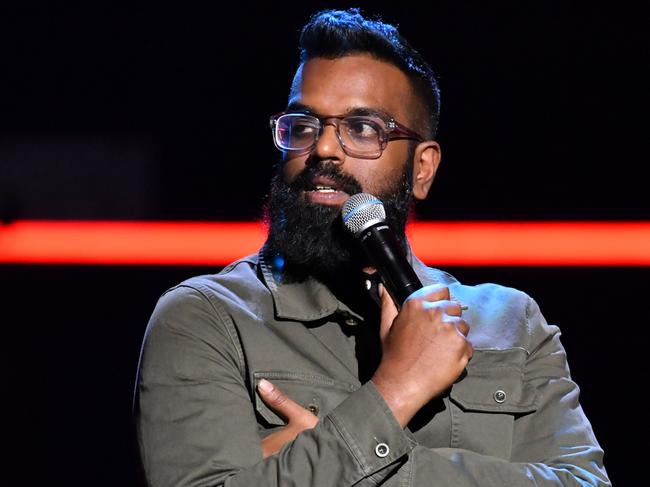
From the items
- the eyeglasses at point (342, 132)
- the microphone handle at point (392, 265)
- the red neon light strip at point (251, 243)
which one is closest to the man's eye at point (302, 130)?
the eyeglasses at point (342, 132)

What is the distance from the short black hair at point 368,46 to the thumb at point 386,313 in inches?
24.3

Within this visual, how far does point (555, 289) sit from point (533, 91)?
0.62m

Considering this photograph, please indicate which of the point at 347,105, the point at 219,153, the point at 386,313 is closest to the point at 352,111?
the point at 347,105

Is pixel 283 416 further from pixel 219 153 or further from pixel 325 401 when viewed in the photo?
pixel 219 153

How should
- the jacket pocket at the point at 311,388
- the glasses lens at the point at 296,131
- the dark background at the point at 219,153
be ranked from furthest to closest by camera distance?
the dark background at the point at 219,153 → the glasses lens at the point at 296,131 → the jacket pocket at the point at 311,388

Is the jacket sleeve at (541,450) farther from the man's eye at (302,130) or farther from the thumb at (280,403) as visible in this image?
the man's eye at (302,130)

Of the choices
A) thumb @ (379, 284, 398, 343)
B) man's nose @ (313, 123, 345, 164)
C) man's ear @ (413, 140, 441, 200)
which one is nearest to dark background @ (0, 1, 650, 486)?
man's ear @ (413, 140, 441, 200)

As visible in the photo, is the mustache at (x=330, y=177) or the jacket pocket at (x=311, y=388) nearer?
the jacket pocket at (x=311, y=388)

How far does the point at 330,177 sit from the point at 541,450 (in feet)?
2.27

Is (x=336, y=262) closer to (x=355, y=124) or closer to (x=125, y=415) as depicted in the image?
(x=355, y=124)

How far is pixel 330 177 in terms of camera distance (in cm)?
211

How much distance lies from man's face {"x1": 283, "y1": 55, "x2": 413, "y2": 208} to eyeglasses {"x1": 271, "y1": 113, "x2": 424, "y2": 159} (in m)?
0.01

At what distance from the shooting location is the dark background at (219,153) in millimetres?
3104

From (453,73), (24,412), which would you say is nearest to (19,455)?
(24,412)
